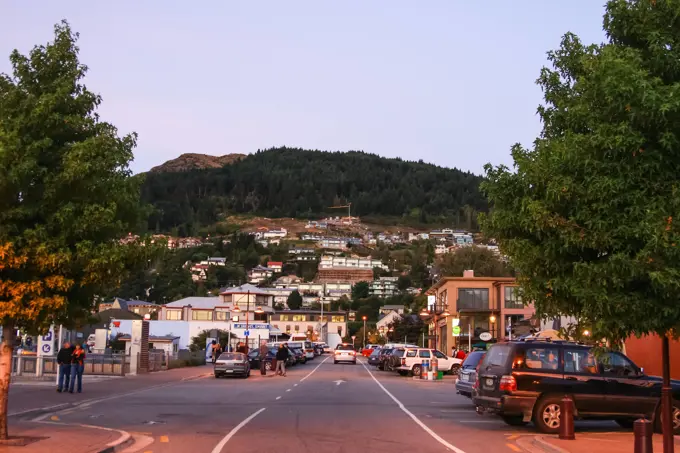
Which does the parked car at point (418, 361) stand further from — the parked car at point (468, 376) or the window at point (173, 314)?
the window at point (173, 314)

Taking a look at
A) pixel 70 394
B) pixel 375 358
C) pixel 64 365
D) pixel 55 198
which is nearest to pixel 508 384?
pixel 55 198

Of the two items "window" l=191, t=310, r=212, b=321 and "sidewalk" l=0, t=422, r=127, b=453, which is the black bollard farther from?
"window" l=191, t=310, r=212, b=321

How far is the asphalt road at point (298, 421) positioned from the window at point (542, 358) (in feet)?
5.12

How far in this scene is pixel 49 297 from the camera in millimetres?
13953

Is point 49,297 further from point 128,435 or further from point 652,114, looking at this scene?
point 652,114

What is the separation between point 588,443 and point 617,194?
232 inches

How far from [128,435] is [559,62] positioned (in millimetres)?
11190

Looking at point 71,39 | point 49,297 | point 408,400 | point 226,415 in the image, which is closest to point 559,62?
point 71,39

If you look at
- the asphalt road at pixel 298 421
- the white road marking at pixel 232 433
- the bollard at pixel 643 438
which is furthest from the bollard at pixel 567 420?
the white road marking at pixel 232 433

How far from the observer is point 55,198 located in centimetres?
1425

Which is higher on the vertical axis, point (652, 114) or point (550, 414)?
point (652, 114)

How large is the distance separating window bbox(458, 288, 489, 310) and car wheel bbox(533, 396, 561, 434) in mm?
54700

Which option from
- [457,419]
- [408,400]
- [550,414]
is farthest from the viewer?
[408,400]

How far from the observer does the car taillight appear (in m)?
17.2
